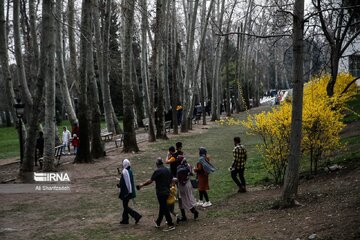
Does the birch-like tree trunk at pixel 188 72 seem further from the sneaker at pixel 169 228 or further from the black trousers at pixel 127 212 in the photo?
the sneaker at pixel 169 228

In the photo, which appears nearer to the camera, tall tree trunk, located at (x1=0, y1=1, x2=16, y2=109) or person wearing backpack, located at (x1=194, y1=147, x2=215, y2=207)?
person wearing backpack, located at (x1=194, y1=147, x2=215, y2=207)

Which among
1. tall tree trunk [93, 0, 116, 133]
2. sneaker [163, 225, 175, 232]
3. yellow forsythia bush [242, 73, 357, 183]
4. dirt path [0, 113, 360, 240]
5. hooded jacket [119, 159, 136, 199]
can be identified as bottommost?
sneaker [163, 225, 175, 232]

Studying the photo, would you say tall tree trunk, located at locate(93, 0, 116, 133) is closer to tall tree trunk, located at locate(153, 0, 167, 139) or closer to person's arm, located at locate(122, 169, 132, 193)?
tall tree trunk, located at locate(153, 0, 167, 139)

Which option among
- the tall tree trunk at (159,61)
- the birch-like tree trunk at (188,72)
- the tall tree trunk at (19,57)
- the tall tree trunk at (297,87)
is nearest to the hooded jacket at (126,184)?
the tall tree trunk at (297,87)

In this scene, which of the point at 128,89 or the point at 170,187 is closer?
the point at 170,187

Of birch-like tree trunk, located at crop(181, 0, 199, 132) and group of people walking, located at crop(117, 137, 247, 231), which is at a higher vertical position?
birch-like tree trunk, located at crop(181, 0, 199, 132)

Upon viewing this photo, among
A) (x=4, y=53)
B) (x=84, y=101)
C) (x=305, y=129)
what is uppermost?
(x=4, y=53)

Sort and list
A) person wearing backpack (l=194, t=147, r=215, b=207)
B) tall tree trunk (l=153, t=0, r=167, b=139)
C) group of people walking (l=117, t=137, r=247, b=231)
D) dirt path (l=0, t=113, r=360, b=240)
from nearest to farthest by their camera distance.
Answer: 1. dirt path (l=0, t=113, r=360, b=240)
2. group of people walking (l=117, t=137, r=247, b=231)
3. person wearing backpack (l=194, t=147, r=215, b=207)
4. tall tree trunk (l=153, t=0, r=167, b=139)

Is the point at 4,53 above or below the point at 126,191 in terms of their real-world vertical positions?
above

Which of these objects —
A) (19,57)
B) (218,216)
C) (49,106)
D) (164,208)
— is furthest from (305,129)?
(19,57)

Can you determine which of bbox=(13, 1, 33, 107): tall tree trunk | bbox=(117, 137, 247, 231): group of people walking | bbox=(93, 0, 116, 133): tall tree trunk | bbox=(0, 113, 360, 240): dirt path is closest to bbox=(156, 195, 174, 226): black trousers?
bbox=(117, 137, 247, 231): group of people walking

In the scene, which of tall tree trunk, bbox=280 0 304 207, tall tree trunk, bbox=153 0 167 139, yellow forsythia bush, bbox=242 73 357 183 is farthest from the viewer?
tall tree trunk, bbox=153 0 167 139

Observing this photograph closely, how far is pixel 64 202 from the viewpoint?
12.2 metres

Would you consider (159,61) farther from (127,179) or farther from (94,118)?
(127,179)
